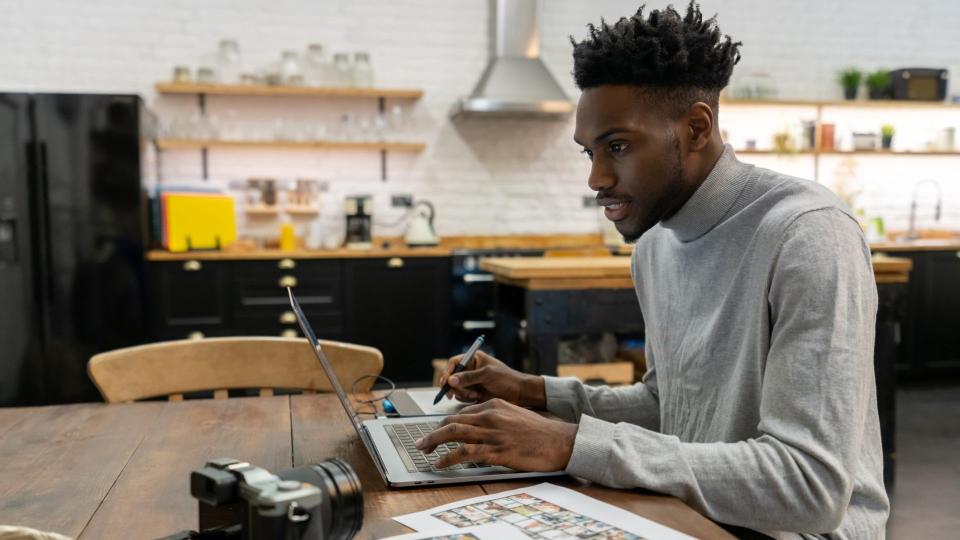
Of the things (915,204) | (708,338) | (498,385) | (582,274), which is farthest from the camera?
(915,204)

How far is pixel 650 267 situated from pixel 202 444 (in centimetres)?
81

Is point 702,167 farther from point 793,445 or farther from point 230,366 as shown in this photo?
point 230,366

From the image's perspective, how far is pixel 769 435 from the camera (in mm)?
952

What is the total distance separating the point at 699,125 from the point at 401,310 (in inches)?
147

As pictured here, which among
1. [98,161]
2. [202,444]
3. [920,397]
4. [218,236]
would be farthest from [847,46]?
[202,444]

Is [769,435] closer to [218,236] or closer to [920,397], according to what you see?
[218,236]

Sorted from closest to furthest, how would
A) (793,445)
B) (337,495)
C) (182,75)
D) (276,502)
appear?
(276,502)
(337,495)
(793,445)
(182,75)

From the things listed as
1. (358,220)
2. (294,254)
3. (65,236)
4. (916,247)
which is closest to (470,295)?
(358,220)

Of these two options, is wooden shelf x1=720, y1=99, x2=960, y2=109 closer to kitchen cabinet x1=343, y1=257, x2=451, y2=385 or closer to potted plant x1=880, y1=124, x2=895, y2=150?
potted plant x1=880, y1=124, x2=895, y2=150

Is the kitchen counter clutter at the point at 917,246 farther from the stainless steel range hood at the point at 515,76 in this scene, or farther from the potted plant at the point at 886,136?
the stainless steel range hood at the point at 515,76

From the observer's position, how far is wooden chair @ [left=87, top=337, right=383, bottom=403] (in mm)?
1624

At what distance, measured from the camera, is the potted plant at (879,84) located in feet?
19.0

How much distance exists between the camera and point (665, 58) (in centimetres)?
119

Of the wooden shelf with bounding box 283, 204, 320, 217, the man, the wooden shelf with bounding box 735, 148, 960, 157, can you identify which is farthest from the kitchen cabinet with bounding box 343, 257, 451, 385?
the man
